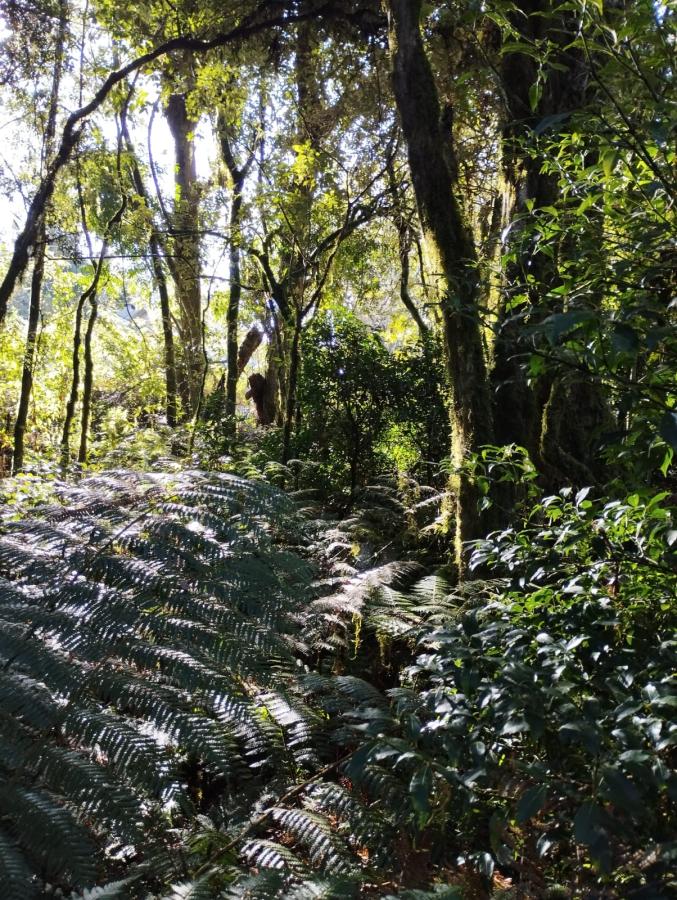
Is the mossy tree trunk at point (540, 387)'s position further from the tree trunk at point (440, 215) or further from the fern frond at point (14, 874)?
the fern frond at point (14, 874)

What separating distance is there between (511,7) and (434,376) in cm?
465

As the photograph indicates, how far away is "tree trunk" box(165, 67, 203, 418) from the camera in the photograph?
9.84 m

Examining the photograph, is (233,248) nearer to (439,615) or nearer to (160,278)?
(160,278)

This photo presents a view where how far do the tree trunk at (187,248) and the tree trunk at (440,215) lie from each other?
4.56 meters

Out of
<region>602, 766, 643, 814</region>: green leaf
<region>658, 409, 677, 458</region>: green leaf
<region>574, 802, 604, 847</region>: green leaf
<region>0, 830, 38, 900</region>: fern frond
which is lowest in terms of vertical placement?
<region>0, 830, 38, 900</region>: fern frond

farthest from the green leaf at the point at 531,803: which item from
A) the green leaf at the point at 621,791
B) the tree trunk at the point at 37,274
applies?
the tree trunk at the point at 37,274

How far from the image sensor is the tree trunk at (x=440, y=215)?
4.45 metres

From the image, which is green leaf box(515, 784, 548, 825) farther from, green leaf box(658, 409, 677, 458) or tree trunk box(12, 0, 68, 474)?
tree trunk box(12, 0, 68, 474)

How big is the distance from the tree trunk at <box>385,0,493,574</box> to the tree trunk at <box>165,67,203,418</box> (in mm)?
4556

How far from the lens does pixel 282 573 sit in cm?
307

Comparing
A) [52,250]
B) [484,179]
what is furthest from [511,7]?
[52,250]

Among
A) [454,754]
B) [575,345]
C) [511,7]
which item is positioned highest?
[511,7]

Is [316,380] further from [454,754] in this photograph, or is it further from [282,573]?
[454,754]

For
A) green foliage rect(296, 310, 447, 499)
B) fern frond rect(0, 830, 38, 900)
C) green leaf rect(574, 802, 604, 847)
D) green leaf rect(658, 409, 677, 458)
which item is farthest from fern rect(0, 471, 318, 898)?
green foliage rect(296, 310, 447, 499)
